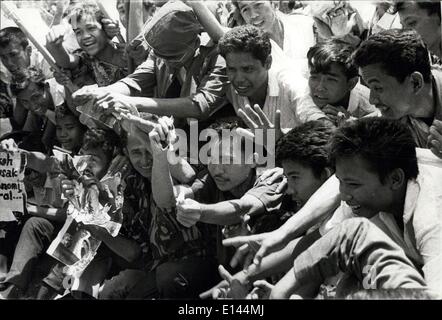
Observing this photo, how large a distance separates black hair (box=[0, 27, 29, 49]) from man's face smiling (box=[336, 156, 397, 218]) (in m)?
2.24

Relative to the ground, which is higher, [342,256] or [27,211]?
[342,256]

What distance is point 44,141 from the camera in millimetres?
5270

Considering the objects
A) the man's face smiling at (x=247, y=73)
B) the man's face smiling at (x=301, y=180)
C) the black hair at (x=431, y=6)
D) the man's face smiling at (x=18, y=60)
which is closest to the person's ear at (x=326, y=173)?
the man's face smiling at (x=301, y=180)

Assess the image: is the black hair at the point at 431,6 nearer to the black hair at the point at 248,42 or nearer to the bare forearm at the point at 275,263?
the black hair at the point at 248,42

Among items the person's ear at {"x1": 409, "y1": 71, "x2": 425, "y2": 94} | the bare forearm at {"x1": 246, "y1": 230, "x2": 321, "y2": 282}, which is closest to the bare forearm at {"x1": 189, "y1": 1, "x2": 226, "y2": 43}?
the person's ear at {"x1": 409, "y1": 71, "x2": 425, "y2": 94}

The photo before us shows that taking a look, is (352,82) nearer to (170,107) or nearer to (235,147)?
(235,147)

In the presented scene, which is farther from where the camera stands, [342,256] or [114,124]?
[114,124]

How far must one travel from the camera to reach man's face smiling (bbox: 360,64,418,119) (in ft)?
13.5

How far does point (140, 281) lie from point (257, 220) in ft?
2.57

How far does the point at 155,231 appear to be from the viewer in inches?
190

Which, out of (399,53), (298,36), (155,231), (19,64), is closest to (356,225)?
(399,53)
